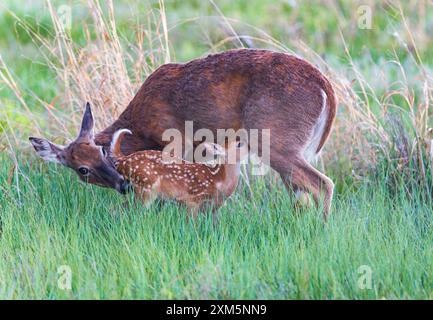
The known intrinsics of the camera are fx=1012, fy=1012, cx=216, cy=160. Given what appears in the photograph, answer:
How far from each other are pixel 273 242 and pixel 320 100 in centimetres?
108

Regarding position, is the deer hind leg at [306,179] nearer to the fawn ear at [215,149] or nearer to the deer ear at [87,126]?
the fawn ear at [215,149]

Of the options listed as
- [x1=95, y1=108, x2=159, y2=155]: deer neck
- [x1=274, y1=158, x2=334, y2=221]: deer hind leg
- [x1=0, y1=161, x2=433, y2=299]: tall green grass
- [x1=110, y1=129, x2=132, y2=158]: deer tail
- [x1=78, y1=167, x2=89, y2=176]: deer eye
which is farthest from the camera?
[x1=95, y1=108, x2=159, y2=155]: deer neck

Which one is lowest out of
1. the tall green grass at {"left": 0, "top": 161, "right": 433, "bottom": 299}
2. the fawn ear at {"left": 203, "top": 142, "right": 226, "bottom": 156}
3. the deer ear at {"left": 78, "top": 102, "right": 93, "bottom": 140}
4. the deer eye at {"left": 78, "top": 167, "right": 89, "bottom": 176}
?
the tall green grass at {"left": 0, "top": 161, "right": 433, "bottom": 299}

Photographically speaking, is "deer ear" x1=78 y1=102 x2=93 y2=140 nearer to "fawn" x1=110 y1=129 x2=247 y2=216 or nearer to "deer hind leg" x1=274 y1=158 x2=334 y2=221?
"fawn" x1=110 y1=129 x2=247 y2=216

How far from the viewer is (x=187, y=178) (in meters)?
6.59

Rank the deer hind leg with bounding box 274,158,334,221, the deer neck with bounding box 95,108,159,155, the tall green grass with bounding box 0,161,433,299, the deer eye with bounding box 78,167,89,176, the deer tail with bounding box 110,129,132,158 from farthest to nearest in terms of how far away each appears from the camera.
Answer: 1. the deer neck with bounding box 95,108,159,155
2. the deer tail with bounding box 110,129,132,158
3. the deer eye with bounding box 78,167,89,176
4. the deer hind leg with bounding box 274,158,334,221
5. the tall green grass with bounding box 0,161,433,299

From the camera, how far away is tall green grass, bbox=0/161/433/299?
17.9 ft

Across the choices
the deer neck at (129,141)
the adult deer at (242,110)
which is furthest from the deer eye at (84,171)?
the deer neck at (129,141)

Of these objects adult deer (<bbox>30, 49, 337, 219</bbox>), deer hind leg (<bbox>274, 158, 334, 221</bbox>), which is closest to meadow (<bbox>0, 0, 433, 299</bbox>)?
deer hind leg (<bbox>274, 158, 334, 221</bbox>)

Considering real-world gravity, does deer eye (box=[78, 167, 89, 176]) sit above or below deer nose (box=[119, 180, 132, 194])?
above

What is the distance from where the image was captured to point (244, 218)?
651 centimetres

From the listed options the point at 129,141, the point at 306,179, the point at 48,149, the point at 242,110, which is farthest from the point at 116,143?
the point at 306,179
